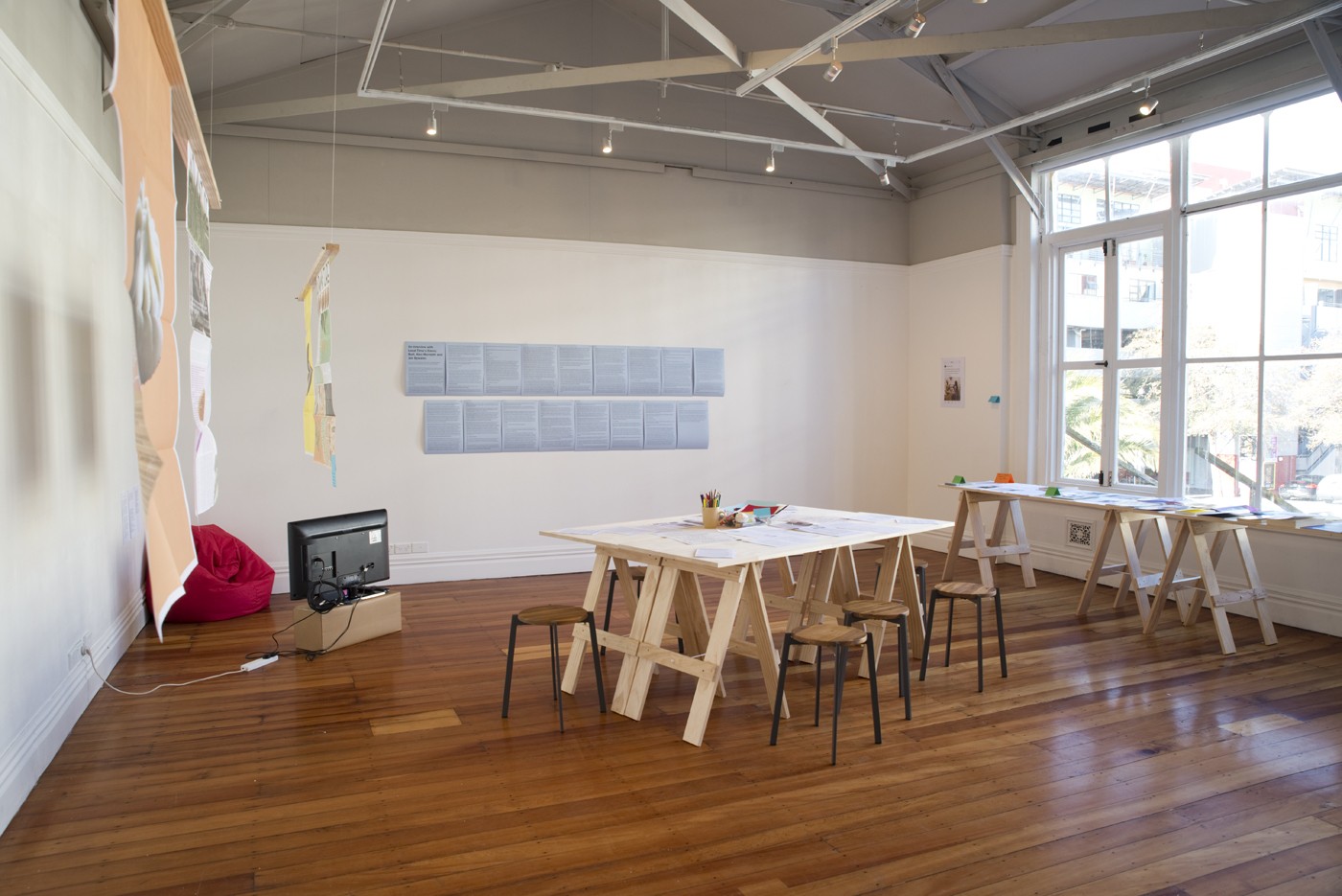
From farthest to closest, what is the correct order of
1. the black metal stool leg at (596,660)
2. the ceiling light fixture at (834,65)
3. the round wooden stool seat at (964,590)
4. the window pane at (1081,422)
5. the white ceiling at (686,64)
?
the window pane at (1081,422)
the white ceiling at (686,64)
the ceiling light fixture at (834,65)
the round wooden stool seat at (964,590)
the black metal stool leg at (596,660)

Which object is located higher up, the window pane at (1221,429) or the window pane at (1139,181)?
the window pane at (1139,181)

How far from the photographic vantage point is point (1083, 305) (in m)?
7.48

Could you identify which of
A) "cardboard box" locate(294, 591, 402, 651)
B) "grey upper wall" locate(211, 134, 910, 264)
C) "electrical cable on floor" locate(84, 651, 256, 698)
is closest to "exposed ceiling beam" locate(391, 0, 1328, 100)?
"grey upper wall" locate(211, 134, 910, 264)

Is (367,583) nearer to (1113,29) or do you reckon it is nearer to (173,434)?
(173,434)

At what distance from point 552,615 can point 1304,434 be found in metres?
5.07

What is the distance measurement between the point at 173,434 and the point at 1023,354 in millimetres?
7099

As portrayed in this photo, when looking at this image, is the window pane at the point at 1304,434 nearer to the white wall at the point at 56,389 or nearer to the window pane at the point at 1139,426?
the window pane at the point at 1139,426

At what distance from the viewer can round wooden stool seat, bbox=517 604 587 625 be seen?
156 inches

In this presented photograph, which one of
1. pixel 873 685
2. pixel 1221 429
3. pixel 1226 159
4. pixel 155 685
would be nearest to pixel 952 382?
pixel 1221 429

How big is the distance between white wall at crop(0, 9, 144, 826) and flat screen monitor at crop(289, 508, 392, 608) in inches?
37.3

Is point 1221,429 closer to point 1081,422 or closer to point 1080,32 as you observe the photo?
point 1081,422

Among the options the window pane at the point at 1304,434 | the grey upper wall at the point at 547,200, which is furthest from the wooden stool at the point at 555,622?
the window pane at the point at 1304,434

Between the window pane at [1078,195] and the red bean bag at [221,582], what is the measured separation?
6.94 m

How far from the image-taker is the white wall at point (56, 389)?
3172 millimetres
